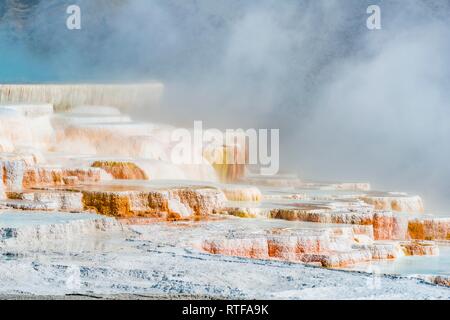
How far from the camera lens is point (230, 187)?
44.5 ft

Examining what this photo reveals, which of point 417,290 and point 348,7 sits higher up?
point 348,7

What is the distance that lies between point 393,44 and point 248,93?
135 inches

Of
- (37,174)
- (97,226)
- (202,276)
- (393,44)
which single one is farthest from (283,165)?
(202,276)

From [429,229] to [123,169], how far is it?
378 cm

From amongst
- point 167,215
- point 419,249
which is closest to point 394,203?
point 419,249

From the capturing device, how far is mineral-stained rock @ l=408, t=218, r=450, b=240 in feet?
42.4

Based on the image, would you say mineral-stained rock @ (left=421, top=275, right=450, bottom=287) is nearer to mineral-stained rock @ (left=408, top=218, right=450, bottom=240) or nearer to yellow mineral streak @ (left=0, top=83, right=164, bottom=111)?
mineral-stained rock @ (left=408, top=218, right=450, bottom=240)

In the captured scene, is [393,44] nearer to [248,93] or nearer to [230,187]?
[248,93]

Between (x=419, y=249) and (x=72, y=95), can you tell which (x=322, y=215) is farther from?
(x=72, y=95)

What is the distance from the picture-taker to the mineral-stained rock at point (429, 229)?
12.9 m

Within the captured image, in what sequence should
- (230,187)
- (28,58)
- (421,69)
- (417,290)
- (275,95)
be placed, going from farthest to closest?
(28,58) < (275,95) < (421,69) < (230,187) < (417,290)

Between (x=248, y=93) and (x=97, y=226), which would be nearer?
(x=97, y=226)

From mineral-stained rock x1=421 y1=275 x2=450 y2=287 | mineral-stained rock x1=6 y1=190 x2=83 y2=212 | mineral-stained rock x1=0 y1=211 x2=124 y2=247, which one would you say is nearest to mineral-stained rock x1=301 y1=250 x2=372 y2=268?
mineral-stained rock x1=421 y1=275 x2=450 y2=287

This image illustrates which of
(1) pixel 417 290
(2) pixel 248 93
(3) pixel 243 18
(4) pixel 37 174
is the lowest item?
(1) pixel 417 290
